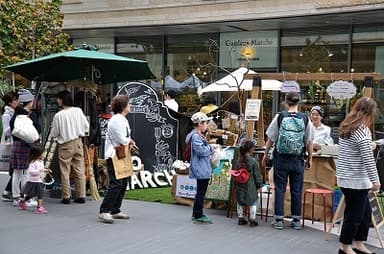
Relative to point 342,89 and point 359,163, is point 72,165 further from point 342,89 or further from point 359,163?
point 359,163

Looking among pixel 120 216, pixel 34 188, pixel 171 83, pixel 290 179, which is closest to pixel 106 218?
pixel 120 216

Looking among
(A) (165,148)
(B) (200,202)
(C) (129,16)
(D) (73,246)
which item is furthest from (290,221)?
(C) (129,16)

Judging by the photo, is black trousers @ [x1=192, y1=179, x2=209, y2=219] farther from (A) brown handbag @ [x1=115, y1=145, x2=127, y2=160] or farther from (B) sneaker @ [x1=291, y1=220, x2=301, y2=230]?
(B) sneaker @ [x1=291, y1=220, x2=301, y2=230]

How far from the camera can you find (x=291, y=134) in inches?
288

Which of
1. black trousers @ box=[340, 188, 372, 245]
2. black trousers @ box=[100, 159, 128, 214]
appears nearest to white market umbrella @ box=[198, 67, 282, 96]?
black trousers @ box=[100, 159, 128, 214]

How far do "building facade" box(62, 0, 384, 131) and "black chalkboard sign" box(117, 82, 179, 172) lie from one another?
2463 millimetres

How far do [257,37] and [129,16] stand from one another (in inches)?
156

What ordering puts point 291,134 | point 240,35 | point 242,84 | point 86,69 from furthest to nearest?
1. point 240,35
2. point 242,84
3. point 86,69
4. point 291,134

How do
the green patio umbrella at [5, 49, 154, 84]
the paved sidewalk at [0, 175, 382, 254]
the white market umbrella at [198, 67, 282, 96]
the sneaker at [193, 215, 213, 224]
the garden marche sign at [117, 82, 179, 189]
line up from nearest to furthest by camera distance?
1. the paved sidewalk at [0, 175, 382, 254]
2. the sneaker at [193, 215, 213, 224]
3. the green patio umbrella at [5, 49, 154, 84]
4. the garden marche sign at [117, 82, 179, 189]
5. the white market umbrella at [198, 67, 282, 96]

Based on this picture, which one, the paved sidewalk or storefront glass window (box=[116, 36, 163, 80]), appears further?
storefront glass window (box=[116, 36, 163, 80])

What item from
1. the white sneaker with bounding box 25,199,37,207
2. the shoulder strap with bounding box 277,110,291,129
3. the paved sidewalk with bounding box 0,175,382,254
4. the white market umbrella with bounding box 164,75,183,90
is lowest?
the paved sidewalk with bounding box 0,175,382,254

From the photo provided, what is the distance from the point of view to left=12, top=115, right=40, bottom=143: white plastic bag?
28.0 ft

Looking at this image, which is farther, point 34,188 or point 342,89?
point 342,89

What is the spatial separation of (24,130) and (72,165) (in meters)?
1.00
